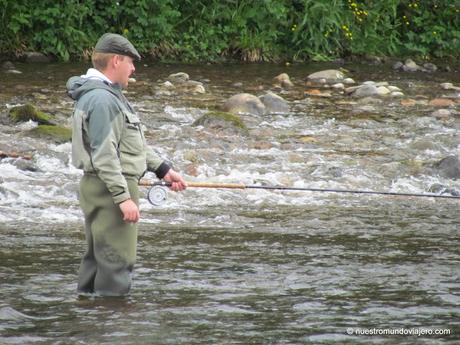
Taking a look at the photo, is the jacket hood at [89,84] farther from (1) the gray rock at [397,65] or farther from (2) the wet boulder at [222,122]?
(1) the gray rock at [397,65]

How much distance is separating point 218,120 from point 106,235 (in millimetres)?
7861

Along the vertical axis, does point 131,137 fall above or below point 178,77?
above

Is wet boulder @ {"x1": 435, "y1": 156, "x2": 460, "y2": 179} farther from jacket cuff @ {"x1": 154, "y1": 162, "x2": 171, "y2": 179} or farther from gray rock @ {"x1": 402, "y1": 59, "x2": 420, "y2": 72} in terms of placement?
gray rock @ {"x1": 402, "y1": 59, "x2": 420, "y2": 72}

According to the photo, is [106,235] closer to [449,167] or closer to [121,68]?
[121,68]

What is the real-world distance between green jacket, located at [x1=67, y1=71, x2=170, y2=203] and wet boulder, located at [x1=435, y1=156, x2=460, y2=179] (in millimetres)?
6071

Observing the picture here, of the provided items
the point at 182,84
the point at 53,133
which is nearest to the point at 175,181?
the point at 53,133

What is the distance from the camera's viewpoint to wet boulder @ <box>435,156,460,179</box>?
1158cm

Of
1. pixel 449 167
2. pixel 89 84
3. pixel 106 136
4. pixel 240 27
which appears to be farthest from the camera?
pixel 240 27

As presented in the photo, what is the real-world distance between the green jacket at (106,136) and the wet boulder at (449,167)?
6071 mm

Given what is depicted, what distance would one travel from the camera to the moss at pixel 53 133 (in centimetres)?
1255

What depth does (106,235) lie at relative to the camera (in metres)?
6.14

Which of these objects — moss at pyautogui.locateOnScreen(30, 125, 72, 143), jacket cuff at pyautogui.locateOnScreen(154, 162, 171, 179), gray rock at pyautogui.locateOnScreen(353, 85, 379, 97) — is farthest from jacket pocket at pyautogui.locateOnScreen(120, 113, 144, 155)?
gray rock at pyautogui.locateOnScreen(353, 85, 379, 97)

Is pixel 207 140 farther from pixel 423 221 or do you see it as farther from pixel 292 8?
pixel 292 8

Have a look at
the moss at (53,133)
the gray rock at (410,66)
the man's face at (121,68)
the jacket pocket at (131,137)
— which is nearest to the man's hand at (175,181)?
the jacket pocket at (131,137)
